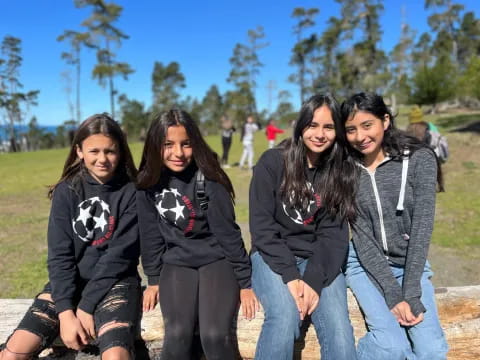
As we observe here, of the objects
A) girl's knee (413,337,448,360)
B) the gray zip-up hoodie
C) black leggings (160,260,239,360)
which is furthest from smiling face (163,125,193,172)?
girl's knee (413,337,448,360)

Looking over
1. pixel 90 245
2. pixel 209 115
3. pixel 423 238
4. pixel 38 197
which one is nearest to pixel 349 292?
pixel 423 238

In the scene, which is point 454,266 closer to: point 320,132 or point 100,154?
point 320,132

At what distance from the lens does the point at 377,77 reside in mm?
27234

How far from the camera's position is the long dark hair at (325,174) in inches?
86.9

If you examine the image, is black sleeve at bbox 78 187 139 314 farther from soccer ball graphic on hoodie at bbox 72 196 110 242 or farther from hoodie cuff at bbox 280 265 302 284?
hoodie cuff at bbox 280 265 302 284

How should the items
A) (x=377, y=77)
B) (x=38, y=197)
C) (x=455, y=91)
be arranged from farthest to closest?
(x=377, y=77) < (x=455, y=91) < (x=38, y=197)

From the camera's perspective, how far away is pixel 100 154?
222 cm

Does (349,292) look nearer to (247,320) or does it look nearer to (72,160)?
(247,320)

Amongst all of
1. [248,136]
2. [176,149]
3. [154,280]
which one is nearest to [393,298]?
[154,280]

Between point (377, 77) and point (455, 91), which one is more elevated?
point (377, 77)

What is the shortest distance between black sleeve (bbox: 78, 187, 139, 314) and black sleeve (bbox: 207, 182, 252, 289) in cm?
47

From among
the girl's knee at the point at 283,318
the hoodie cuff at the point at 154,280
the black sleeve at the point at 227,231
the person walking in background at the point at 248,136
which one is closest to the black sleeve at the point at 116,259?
the hoodie cuff at the point at 154,280

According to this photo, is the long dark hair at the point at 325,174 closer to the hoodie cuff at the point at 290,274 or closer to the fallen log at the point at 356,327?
the hoodie cuff at the point at 290,274

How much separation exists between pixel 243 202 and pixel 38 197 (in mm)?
4861
